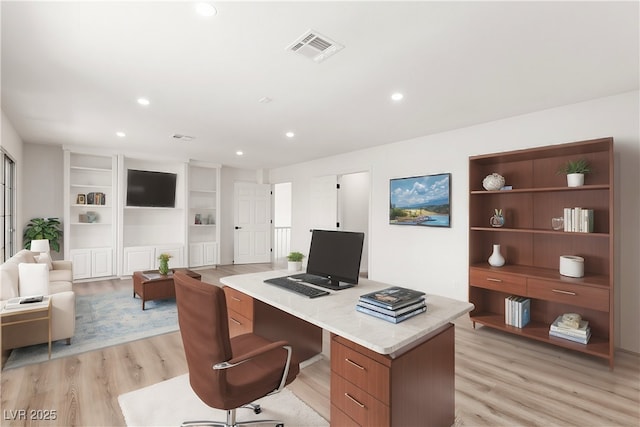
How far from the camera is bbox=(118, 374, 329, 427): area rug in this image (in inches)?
77.6

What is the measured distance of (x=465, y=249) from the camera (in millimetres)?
4152

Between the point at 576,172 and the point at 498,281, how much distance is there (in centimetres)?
133

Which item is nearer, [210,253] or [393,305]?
[393,305]

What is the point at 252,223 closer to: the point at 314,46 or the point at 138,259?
the point at 138,259

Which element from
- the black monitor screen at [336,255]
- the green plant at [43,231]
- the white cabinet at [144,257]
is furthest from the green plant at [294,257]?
the green plant at [43,231]

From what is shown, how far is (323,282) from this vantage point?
237cm

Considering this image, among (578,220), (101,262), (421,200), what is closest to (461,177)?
(421,200)

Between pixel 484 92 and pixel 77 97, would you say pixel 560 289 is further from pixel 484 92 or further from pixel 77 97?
pixel 77 97

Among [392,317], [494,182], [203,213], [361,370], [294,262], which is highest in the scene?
[494,182]

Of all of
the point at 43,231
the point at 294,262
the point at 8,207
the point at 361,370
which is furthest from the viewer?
the point at 43,231

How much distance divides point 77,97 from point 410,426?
13.6ft

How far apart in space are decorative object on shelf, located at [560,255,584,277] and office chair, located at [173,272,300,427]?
293cm

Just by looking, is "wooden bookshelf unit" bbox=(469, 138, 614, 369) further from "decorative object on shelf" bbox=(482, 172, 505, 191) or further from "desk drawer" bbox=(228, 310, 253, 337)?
"desk drawer" bbox=(228, 310, 253, 337)

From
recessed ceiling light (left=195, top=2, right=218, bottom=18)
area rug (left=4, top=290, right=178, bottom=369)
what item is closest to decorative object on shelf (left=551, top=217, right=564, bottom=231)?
recessed ceiling light (left=195, top=2, right=218, bottom=18)
